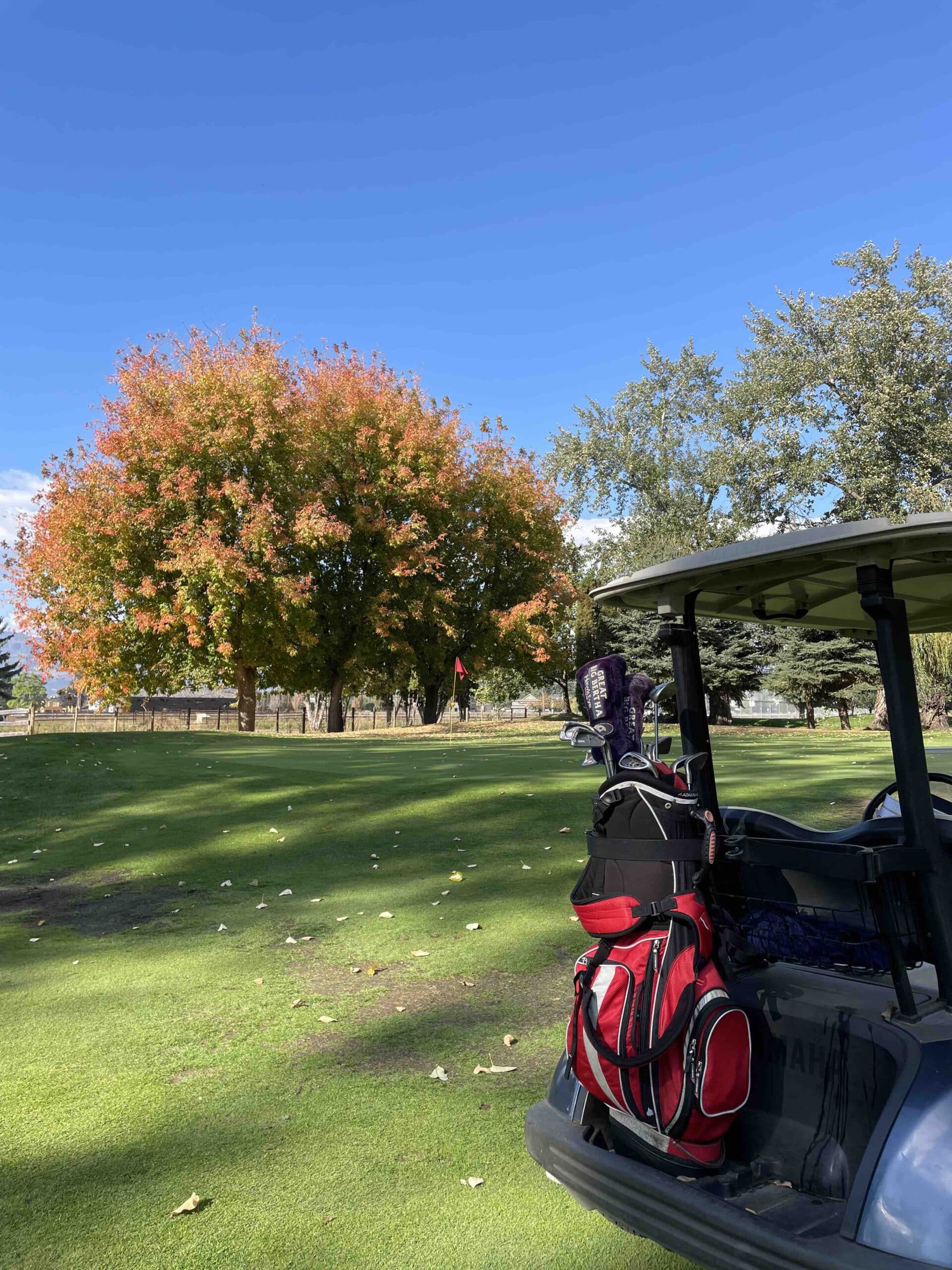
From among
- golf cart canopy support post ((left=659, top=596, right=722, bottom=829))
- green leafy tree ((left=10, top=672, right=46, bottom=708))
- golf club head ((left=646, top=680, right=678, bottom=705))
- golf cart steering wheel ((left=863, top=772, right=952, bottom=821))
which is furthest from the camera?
green leafy tree ((left=10, top=672, right=46, bottom=708))

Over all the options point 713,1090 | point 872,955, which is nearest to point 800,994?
point 872,955

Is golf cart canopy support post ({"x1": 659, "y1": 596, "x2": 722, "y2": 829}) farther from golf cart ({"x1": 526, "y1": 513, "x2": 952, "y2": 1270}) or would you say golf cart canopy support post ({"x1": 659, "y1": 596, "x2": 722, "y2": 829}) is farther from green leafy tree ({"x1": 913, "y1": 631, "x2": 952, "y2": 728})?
green leafy tree ({"x1": 913, "y1": 631, "x2": 952, "y2": 728})

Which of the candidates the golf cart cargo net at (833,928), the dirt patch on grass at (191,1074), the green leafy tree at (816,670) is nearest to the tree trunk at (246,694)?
the green leafy tree at (816,670)

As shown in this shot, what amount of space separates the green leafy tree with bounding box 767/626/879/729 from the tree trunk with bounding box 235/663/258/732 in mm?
Answer: 18633

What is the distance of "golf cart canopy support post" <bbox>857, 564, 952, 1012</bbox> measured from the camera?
230cm

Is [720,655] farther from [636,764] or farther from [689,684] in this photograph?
[636,764]

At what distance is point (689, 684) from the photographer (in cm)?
332

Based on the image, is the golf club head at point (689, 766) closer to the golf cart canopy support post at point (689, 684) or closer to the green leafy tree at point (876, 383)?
the golf cart canopy support post at point (689, 684)

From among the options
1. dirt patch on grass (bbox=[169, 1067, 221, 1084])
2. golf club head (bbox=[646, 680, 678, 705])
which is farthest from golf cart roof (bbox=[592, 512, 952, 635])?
dirt patch on grass (bbox=[169, 1067, 221, 1084])

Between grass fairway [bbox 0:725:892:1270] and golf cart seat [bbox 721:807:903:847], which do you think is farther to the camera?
grass fairway [bbox 0:725:892:1270]

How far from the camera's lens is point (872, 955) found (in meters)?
2.55

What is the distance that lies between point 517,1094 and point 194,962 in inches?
104

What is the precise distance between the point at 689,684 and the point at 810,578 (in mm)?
687

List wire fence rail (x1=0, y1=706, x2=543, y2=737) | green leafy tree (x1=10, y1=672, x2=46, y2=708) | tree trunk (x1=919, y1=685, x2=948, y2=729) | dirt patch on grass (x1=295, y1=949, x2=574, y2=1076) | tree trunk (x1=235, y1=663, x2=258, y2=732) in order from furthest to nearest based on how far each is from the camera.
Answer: green leafy tree (x1=10, y1=672, x2=46, y2=708)
wire fence rail (x1=0, y1=706, x2=543, y2=737)
tree trunk (x1=235, y1=663, x2=258, y2=732)
tree trunk (x1=919, y1=685, x2=948, y2=729)
dirt patch on grass (x1=295, y1=949, x2=574, y2=1076)
